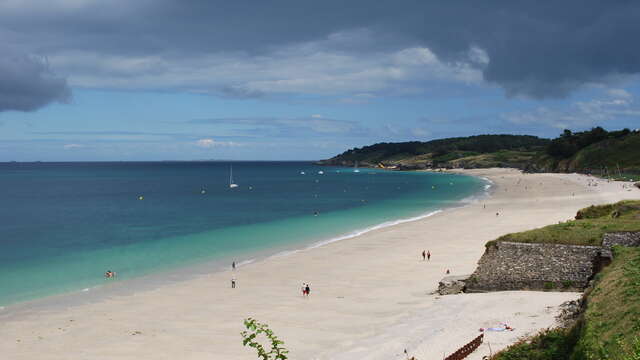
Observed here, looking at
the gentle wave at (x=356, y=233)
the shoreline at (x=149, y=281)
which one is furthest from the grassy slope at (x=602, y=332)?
the gentle wave at (x=356, y=233)

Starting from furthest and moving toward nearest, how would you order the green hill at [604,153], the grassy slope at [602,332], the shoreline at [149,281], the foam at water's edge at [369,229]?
the green hill at [604,153] < the foam at water's edge at [369,229] < the shoreline at [149,281] < the grassy slope at [602,332]

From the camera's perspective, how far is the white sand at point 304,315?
2469cm

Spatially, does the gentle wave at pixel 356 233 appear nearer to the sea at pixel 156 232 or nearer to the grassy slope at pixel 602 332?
the sea at pixel 156 232

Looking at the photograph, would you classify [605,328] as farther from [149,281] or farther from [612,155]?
[612,155]

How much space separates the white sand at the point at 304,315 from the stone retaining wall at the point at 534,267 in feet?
4.44

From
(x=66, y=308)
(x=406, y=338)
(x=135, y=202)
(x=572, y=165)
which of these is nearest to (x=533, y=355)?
(x=406, y=338)

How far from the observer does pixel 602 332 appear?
642 inches

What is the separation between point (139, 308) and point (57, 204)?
90.8 m

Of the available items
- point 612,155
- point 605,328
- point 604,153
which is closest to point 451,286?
point 605,328

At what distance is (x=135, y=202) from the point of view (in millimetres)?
116562

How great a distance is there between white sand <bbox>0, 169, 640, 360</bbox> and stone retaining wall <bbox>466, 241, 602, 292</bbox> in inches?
53.2

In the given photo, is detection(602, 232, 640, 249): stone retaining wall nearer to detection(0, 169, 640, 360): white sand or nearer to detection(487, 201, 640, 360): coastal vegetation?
detection(487, 201, 640, 360): coastal vegetation

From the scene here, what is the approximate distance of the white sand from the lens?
24688mm

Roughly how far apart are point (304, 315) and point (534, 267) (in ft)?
44.8
